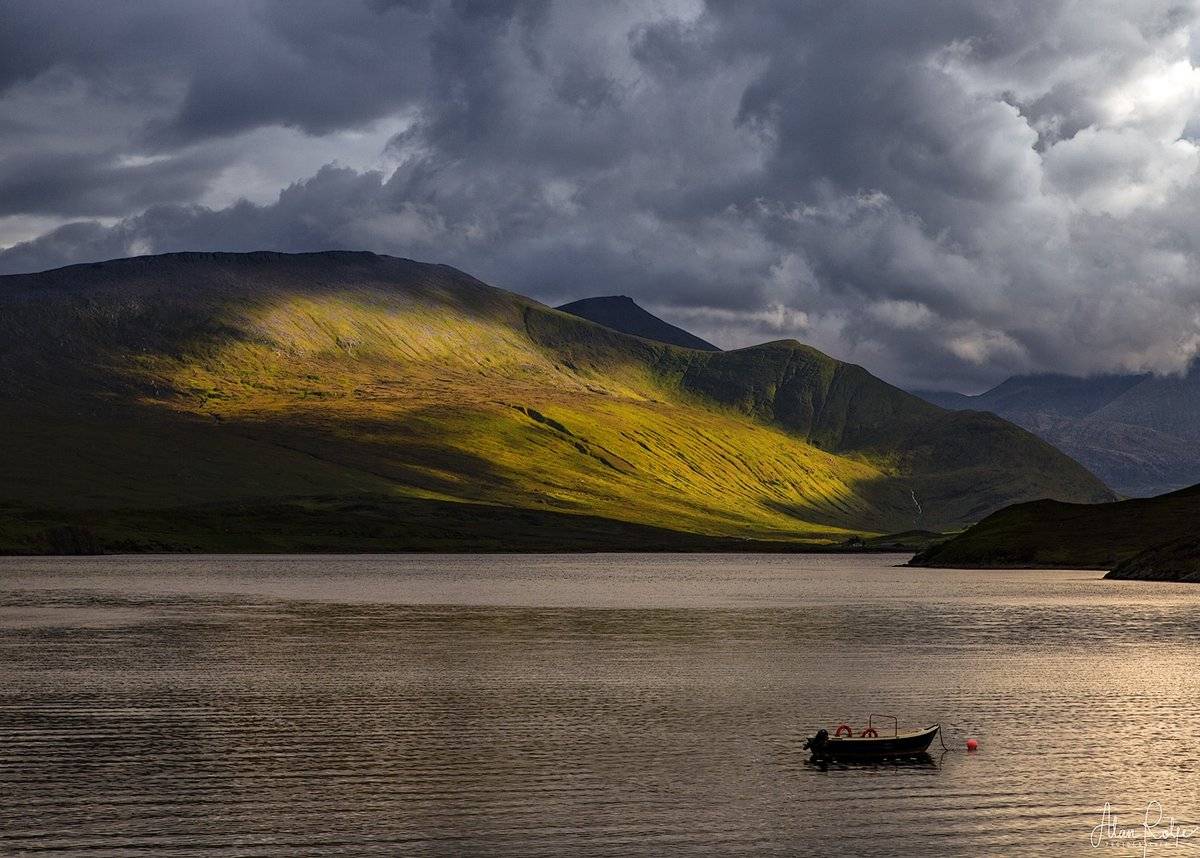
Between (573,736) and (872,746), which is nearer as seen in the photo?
(872,746)

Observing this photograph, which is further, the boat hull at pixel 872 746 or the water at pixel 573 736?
the boat hull at pixel 872 746

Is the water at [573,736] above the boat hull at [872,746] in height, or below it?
below

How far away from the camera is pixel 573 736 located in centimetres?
6259

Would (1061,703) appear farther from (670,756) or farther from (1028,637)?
(1028,637)

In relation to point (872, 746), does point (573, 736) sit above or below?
below

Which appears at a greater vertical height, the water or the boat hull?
the boat hull

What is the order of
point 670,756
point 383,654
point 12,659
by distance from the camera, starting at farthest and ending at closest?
point 383,654 → point 12,659 → point 670,756

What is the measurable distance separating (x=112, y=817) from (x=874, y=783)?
87.7 feet

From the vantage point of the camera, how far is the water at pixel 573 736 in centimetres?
4403

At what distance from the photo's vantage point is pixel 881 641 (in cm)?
11375

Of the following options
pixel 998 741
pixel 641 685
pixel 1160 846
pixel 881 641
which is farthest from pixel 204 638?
pixel 1160 846

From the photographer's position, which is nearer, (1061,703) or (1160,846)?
(1160,846)

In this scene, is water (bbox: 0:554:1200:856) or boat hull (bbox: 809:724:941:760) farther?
boat hull (bbox: 809:724:941:760)

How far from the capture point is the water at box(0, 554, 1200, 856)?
44.0 metres
